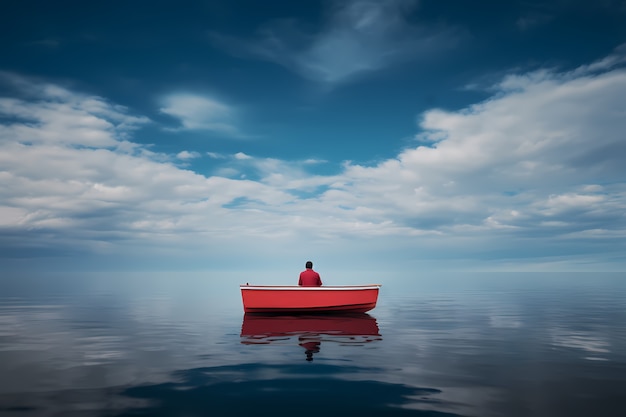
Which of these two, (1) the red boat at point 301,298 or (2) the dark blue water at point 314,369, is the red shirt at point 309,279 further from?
(2) the dark blue water at point 314,369

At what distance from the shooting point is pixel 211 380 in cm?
1056

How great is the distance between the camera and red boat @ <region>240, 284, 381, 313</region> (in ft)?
75.3

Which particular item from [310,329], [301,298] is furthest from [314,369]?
[301,298]

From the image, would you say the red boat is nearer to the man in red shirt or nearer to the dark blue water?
the man in red shirt

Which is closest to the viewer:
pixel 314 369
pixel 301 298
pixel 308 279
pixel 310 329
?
pixel 314 369

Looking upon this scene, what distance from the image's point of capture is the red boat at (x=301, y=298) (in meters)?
23.0

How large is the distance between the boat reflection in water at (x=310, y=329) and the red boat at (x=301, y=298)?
60 cm

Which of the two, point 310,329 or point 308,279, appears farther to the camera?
point 308,279

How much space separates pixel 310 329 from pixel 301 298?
3.55m

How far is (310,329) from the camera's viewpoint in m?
19.6

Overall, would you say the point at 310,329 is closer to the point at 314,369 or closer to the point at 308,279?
the point at 308,279

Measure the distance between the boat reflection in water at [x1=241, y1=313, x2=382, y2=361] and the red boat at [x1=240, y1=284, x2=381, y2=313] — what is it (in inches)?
23.6

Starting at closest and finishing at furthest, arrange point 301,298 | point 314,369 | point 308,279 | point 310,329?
1. point 314,369
2. point 310,329
3. point 301,298
4. point 308,279

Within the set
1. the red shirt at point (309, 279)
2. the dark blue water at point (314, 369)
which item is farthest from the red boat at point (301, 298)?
the dark blue water at point (314, 369)
